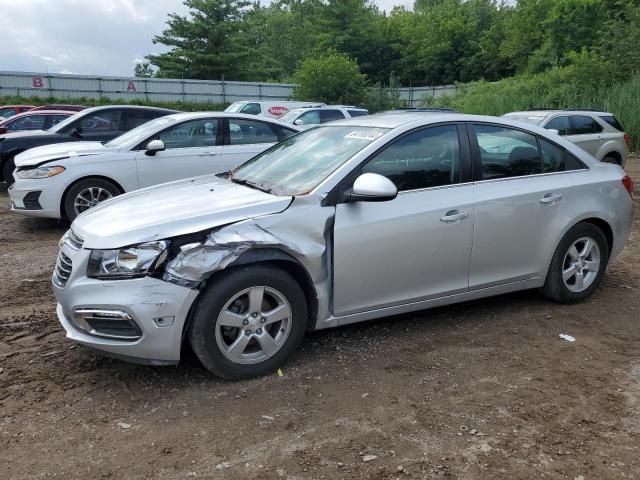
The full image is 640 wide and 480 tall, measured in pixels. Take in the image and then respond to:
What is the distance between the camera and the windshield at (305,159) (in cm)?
387

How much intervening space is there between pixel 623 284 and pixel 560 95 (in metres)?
21.9

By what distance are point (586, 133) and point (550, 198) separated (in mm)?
8810

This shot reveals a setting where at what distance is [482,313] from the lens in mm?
4672

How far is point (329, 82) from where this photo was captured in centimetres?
3238

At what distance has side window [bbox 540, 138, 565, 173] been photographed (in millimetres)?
4625

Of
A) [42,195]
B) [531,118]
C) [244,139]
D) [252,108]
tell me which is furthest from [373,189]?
[252,108]

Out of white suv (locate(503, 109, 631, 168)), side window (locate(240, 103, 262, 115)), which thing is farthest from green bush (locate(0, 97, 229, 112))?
white suv (locate(503, 109, 631, 168))

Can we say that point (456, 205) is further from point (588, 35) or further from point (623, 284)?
point (588, 35)

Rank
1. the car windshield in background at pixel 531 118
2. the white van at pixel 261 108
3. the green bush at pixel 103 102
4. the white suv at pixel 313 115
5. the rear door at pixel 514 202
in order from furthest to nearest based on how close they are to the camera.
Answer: the green bush at pixel 103 102 → the white van at pixel 261 108 → the white suv at pixel 313 115 → the car windshield in background at pixel 531 118 → the rear door at pixel 514 202

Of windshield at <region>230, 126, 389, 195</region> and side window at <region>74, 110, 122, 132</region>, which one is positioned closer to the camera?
windshield at <region>230, 126, 389, 195</region>

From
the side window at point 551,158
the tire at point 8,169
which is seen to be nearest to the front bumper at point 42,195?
the tire at point 8,169

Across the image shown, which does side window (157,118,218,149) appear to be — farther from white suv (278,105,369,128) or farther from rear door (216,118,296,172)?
white suv (278,105,369,128)

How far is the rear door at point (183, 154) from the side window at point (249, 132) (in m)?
0.21

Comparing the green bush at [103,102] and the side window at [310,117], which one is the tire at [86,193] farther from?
the green bush at [103,102]
